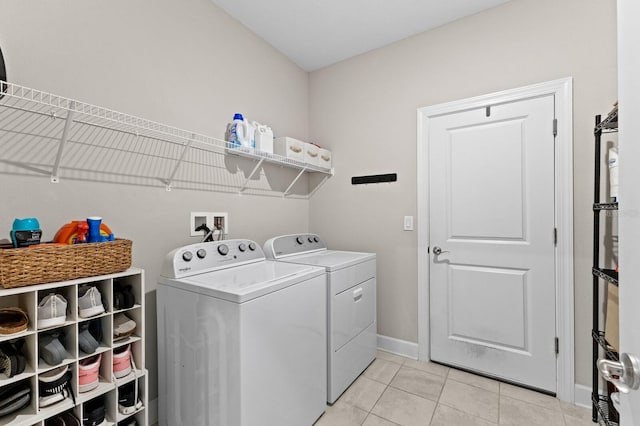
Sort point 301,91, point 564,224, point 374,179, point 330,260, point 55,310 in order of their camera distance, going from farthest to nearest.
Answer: point 301,91 → point 374,179 → point 330,260 → point 564,224 → point 55,310

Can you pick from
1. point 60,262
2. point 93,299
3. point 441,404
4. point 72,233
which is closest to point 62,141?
point 72,233

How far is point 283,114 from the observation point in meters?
2.65

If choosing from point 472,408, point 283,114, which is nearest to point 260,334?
point 472,408

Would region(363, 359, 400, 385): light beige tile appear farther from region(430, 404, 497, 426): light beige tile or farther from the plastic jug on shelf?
the plastic jug on shelf

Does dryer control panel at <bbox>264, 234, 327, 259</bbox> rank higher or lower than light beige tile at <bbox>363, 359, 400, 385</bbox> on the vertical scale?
higher

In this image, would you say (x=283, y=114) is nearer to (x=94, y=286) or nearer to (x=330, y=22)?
(x=330, y=22)

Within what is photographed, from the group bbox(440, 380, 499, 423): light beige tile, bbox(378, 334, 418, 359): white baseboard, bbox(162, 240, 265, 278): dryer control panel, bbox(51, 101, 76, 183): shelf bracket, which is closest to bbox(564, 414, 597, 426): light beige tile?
bbox(440, 380, 499, 423): light beige tile

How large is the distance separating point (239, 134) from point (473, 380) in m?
2.43

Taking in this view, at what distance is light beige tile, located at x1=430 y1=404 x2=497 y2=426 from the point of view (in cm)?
167

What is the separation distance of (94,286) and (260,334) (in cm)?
75

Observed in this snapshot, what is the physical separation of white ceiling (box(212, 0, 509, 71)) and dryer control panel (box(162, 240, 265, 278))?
168 cm

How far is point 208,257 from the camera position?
169 cm

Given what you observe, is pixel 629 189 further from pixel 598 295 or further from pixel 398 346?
pixel 398 346

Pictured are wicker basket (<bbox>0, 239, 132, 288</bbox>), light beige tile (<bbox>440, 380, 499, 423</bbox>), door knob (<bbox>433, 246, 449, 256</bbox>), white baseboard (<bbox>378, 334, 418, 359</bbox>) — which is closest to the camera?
wicker basket (<bbox>0, 239, 132, 288</bbox>)
